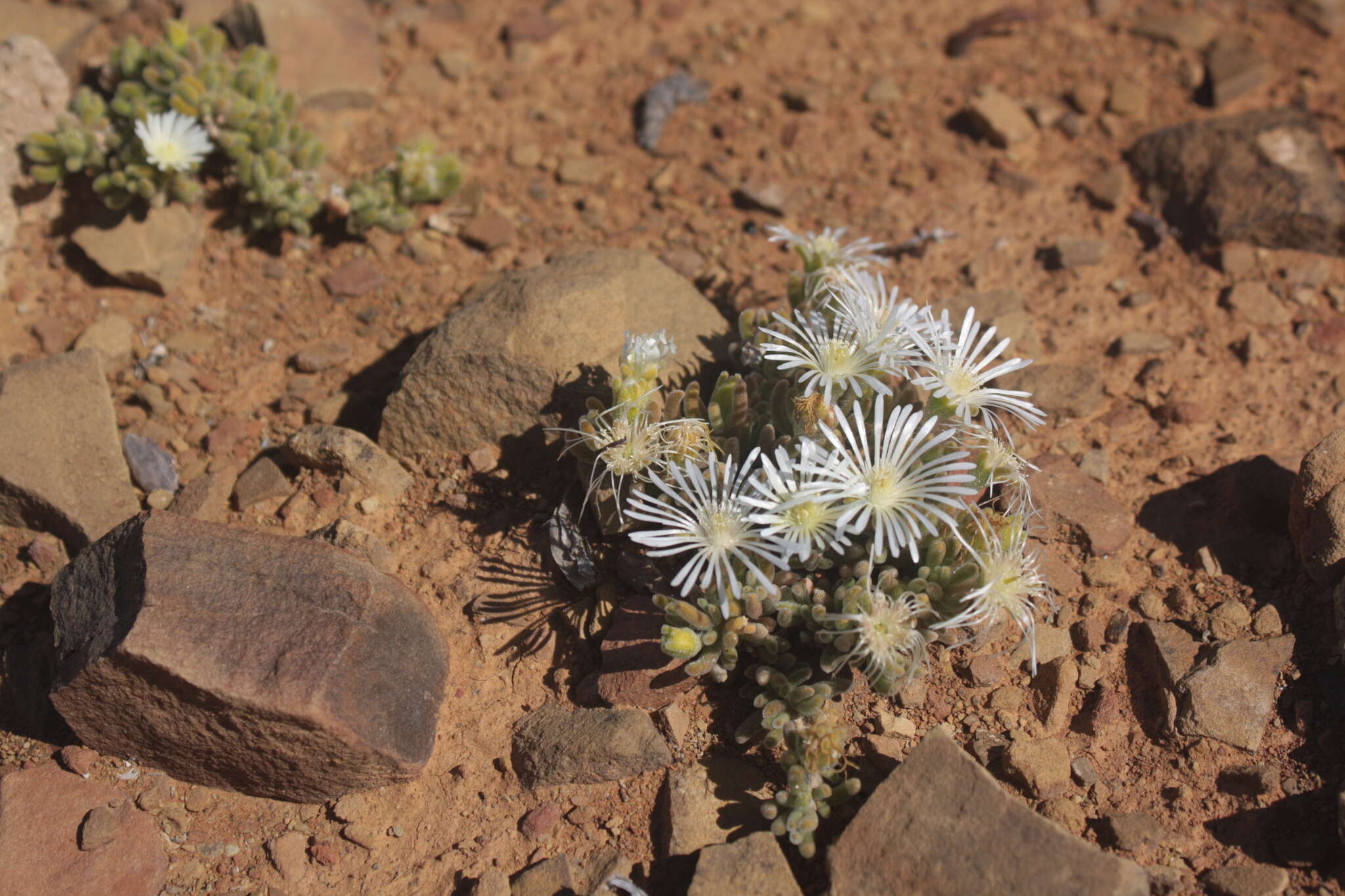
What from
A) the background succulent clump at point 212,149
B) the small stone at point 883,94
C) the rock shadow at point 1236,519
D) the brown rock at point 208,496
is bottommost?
the rock shadow at point 1236,519

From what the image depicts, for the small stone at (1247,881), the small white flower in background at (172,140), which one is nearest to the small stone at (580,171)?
the small white flower in background at (172,140)

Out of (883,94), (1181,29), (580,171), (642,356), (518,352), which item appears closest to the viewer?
(642,356)

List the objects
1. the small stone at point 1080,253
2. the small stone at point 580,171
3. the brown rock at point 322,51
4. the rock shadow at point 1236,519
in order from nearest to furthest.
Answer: the rock shadow at point 1236,519
the small stone at point 1080,253
the small stone at point 580,171
the brown rock at point 322,51

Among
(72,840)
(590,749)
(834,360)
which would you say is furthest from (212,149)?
(590,749)

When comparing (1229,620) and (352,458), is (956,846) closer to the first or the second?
(1229,620)

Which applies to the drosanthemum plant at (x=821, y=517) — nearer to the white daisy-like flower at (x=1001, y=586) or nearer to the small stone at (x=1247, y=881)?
the white daisy-like flower at (x=1001, y=586)

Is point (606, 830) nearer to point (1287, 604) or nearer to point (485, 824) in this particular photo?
point (485, 824)

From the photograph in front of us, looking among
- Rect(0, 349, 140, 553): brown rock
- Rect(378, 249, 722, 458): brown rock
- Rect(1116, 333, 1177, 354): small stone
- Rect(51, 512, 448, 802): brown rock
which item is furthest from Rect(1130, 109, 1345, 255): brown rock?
Rect(0, 349, 140, 553): brown rock

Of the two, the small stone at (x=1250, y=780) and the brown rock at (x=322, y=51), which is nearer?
the small stone at (x=1250, y=780)
